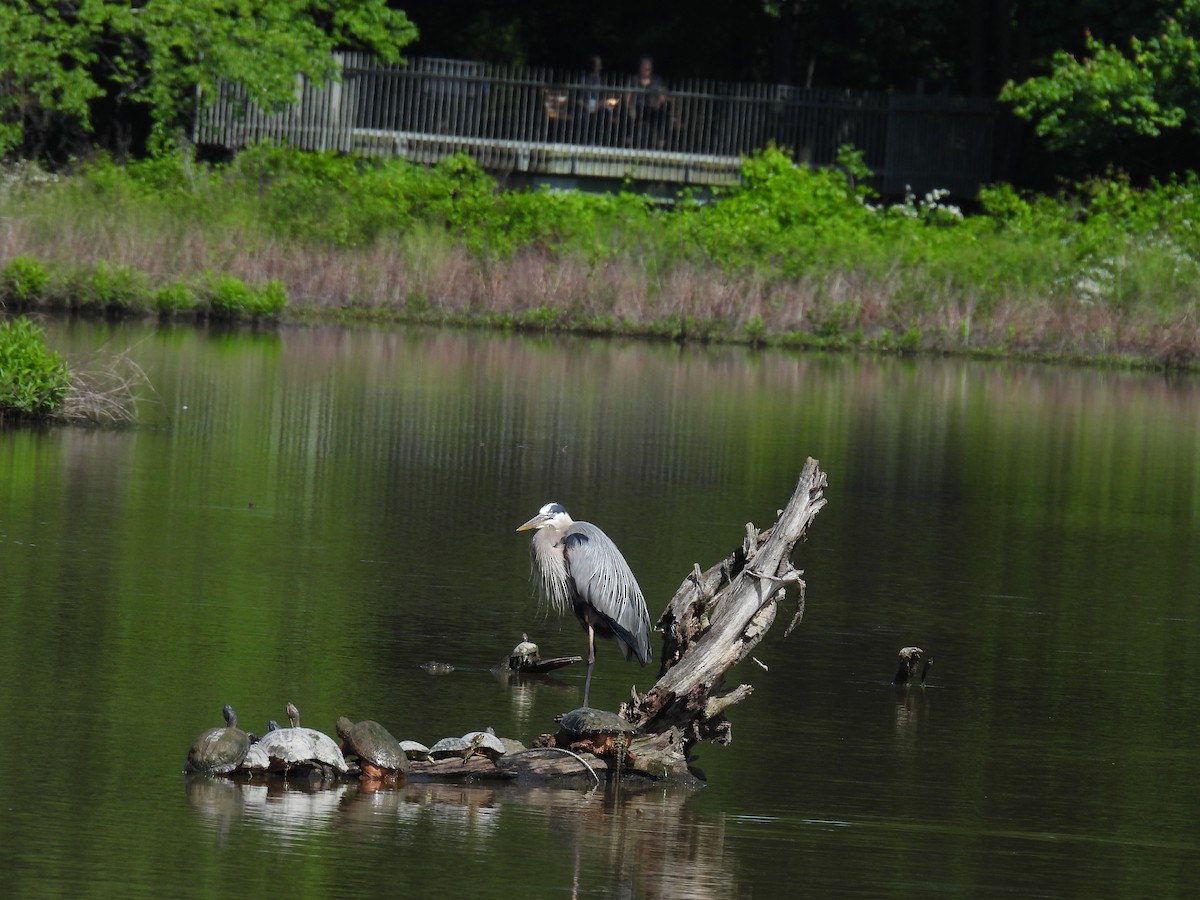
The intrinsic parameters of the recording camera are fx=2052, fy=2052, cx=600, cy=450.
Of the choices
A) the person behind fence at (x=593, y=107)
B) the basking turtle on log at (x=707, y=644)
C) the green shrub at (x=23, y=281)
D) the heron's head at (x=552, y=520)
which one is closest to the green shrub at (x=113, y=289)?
the green shrub at (x=23, y=281)

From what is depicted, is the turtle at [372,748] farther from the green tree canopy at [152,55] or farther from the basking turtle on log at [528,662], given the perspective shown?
the green tree canopy at [152,55]

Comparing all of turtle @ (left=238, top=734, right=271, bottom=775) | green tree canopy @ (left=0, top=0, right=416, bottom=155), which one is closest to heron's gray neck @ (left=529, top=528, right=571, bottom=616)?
turtle @ (left=238, top=734, right=271, bottom=775)

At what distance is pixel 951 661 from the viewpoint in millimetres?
11227

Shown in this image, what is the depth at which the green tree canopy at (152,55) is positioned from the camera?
37.4m

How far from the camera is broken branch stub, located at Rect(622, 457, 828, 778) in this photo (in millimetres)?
8391

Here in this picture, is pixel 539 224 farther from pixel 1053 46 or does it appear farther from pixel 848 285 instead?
pixel 1053 46

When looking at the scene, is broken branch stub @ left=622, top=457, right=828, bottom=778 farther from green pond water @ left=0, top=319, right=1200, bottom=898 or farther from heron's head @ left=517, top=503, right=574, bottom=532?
heron's head @ left=517, top=503, right=574, bottom=532

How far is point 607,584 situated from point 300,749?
1925mm

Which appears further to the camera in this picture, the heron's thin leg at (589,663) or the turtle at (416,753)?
the heron's thin leg at (589,663)

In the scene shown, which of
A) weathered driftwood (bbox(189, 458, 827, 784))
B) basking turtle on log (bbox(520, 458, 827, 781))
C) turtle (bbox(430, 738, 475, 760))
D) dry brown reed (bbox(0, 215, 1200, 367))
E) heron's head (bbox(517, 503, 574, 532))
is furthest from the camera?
dry brown reed (bbox(0, 215, 1200, 367))

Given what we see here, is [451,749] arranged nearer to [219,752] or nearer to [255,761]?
[255,761]

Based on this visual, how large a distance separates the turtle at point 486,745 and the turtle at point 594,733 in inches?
10.2

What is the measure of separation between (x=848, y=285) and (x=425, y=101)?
10973 millimetres

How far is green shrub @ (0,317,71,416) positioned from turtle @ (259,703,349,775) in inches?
383
